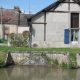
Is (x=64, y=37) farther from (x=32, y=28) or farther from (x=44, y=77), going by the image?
(x=44, y=77)

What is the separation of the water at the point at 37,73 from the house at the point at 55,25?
6825 millimetres

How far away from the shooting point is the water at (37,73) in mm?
16748

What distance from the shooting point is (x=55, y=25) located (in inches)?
1054

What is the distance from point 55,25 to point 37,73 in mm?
9595

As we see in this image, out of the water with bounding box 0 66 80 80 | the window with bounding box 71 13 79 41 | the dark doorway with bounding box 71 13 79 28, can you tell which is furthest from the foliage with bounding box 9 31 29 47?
the water with bounding box 0 66 80 80

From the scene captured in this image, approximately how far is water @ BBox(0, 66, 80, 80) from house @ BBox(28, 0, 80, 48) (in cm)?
683

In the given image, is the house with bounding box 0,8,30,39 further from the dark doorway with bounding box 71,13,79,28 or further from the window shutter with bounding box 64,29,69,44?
the window shutter with bounding box 64,29,69,44

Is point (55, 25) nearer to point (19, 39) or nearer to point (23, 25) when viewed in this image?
point (19, 39)

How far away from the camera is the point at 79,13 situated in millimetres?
26891

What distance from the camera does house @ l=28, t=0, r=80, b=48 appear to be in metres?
26.6

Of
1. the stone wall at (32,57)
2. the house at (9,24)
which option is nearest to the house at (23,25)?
the house at (9,24)

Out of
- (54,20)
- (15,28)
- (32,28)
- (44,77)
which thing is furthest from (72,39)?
(15,28)

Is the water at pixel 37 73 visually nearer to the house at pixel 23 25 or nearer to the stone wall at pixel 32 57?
the stone wall at pixel 32 57

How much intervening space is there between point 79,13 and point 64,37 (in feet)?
10.1
